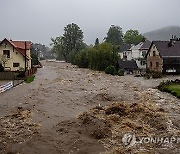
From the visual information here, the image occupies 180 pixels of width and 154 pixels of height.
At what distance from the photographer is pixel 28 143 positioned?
1463 cm

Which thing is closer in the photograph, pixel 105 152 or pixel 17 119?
pixel 105 152

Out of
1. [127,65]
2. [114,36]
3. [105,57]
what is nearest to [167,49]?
[127,65]

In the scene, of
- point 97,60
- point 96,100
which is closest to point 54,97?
point 96,100

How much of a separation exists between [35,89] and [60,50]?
88160 millimetres

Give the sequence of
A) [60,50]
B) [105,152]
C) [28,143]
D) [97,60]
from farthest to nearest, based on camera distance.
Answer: [60,50] < [97,60] < [28,143] < [105,152]

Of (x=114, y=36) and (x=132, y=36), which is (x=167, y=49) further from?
(x=114, y=36)

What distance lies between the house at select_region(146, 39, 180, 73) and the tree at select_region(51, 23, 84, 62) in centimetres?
6300

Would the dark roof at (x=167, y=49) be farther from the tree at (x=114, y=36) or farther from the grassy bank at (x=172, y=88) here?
the tree at (x=114, y=36)

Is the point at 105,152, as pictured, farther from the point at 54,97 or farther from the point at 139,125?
the point at 54,97

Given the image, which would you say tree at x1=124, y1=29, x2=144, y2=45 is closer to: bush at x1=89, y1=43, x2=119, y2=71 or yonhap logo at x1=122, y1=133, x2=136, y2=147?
bush at x1=89, y1=43, x2=119, y2=71

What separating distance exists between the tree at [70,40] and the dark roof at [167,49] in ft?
209

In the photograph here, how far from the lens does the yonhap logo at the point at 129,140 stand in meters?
14.3

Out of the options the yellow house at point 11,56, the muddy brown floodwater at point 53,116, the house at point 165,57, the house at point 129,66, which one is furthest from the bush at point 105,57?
the muddy brown floodwater at point 53,116

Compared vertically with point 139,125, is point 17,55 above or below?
above
